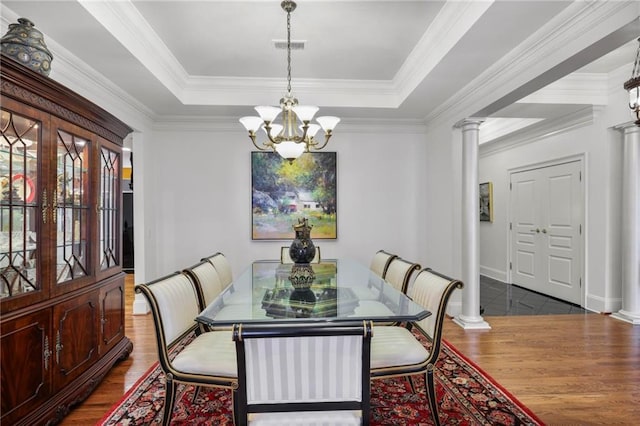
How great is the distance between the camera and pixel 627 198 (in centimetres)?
408

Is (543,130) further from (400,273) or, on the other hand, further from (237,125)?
(237,125)

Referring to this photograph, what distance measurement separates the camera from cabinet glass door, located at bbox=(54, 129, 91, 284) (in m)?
2.11

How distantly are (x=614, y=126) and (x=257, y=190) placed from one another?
4424 millimetres

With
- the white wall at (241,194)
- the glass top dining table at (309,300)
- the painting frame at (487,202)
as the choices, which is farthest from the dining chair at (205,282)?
the painting frame at (487,202)

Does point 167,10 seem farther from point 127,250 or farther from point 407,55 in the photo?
point 127,250

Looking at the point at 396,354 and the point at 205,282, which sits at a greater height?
the point at 205,282

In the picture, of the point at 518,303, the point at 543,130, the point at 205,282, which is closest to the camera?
the point at 205,282

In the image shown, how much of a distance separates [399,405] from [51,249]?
231 cm

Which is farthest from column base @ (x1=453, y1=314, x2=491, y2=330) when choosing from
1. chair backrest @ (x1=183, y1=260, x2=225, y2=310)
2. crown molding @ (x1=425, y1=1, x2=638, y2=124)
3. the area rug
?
chair backrest @ (x1=183, y1=260, x2=225, y2=310)

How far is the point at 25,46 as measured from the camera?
1.88 metres

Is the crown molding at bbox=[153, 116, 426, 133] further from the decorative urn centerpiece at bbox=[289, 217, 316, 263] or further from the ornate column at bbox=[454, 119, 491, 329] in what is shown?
the decorative urn centerpiece at bbox=[289, 217, 316, 263]

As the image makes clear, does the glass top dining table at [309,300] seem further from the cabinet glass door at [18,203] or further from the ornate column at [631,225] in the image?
the ornate column at [631,225]

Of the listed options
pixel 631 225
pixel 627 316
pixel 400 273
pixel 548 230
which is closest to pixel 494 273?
pixel 548 230

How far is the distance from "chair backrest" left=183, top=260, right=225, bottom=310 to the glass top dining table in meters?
0.19
